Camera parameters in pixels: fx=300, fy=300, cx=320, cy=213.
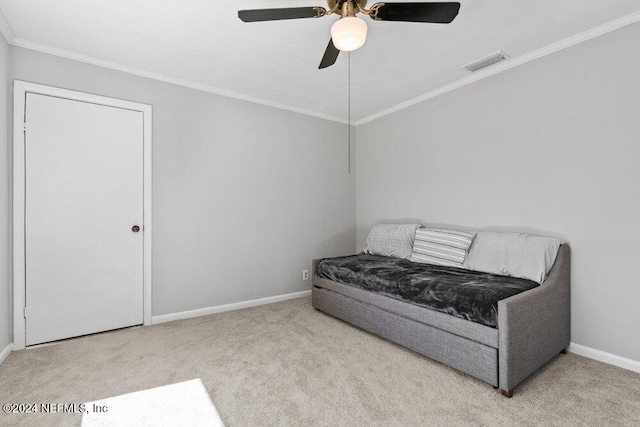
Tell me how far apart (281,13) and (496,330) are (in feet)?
7.38

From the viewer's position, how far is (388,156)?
4.03 metres

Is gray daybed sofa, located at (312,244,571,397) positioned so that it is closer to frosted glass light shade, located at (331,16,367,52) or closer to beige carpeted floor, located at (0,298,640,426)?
beige carpeted floor, located at (0,298,640,426)

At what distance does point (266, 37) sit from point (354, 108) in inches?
71.7

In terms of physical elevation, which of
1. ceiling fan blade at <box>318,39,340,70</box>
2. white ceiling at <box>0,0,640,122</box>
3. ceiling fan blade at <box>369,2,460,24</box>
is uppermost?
white ceiling at <box>0,0,640,122</box>

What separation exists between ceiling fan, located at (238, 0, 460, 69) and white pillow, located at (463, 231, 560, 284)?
1.80 m

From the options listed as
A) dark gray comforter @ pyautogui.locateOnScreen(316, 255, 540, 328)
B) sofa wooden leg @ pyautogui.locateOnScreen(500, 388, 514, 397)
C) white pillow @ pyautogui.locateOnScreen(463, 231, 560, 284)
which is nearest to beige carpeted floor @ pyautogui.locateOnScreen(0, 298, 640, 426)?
sofa wooden leg @ pyautogui.locateOnScreen(500, 388, 514, 397)

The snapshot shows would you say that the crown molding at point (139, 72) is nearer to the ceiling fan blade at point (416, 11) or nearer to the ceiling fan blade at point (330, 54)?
the ceiling fan blade at point (330, 54)

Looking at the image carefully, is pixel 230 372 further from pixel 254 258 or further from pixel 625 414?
pixel 625 414

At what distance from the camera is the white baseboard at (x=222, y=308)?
9.93ft

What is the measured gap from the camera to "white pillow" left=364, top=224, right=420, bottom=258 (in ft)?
11.1

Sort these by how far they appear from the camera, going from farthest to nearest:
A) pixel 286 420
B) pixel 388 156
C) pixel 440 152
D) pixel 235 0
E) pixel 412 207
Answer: pixel 388 156, pixel 412 207, pixel 440 152, pixel 235 0, pixel 286 420

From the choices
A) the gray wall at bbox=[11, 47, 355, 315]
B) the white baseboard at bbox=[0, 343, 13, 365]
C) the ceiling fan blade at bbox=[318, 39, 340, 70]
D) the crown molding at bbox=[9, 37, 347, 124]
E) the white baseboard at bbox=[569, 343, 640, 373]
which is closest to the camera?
the ceiling fan blade at bbox=[318, 39, 340, 70]

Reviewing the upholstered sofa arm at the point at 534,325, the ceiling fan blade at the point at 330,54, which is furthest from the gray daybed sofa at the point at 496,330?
the ceiling fan blade at the point at 330,54

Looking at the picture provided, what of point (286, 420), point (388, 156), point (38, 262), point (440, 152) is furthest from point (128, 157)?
Answer: point (440, 152)
